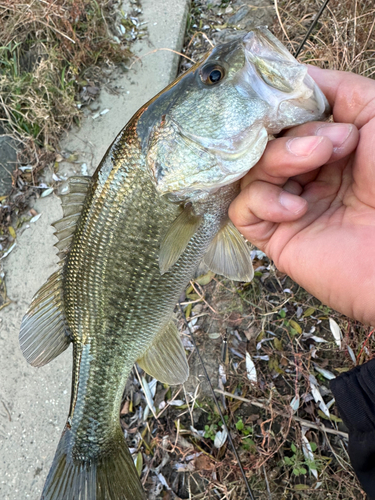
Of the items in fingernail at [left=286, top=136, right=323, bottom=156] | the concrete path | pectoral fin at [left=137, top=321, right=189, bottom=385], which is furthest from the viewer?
the concrete path

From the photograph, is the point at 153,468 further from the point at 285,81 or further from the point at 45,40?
the point at 45,40

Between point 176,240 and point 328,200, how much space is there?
63 cm

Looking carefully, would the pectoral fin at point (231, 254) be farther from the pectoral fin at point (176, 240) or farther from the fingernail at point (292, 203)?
the fingernail at point (292, 203)

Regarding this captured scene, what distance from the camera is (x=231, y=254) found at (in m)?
1.70

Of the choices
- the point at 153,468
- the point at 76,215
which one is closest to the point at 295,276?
the point at 76,215

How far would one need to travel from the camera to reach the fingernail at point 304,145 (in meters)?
1.08

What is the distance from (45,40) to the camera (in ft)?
11.1

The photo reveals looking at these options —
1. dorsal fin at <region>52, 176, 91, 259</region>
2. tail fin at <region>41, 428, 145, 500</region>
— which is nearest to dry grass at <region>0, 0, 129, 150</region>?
dorsal fin at <region>52, 176, 91, 259</region>

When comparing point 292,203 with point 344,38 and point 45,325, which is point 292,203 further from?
point 344,38

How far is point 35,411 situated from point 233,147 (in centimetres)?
252

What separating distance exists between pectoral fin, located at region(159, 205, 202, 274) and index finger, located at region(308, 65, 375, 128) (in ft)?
2.24

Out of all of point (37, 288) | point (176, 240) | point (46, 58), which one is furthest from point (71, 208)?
point (46, 58)

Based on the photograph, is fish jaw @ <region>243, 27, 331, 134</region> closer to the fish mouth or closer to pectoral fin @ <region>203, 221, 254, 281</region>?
the fish mouth

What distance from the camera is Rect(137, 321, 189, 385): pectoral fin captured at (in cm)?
177
